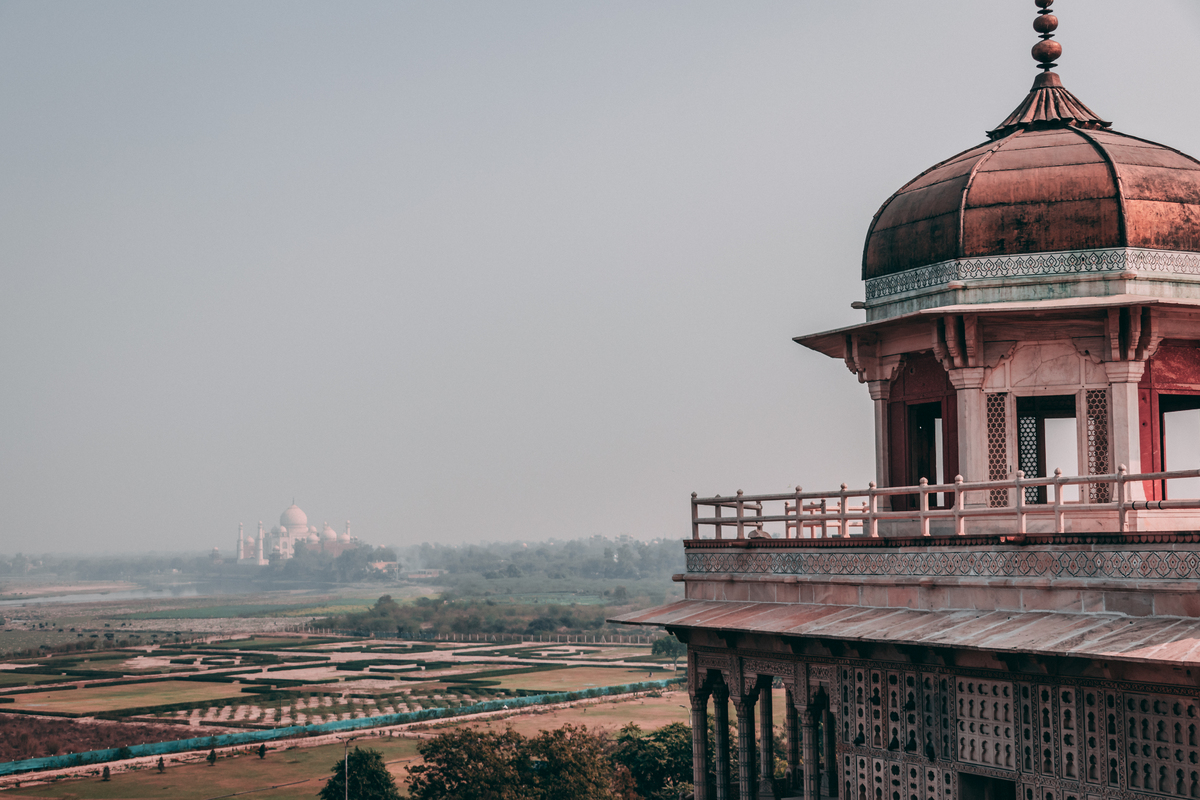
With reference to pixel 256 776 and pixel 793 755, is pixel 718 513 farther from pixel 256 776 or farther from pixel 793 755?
pixel 256 776

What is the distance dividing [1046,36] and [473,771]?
3495 centimetres

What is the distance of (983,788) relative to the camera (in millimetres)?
11977

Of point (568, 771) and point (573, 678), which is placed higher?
point (568, 771)

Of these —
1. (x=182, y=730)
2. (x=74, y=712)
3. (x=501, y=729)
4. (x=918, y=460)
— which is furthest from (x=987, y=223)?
(x=74, y=712)

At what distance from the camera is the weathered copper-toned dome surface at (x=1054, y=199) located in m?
14.6

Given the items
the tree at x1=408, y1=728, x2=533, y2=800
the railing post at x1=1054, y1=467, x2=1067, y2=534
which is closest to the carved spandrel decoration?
the railing post at x1=1054, y1=467, x2=1067, y2=534

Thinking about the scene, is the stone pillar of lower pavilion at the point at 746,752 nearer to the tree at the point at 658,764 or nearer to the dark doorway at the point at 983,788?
the dark doorway at the point at 983,788

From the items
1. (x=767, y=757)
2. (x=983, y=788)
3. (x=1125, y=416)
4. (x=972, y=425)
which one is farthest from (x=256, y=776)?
(x=1125, y=416)

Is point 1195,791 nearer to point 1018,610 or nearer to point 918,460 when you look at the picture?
point 1018,610

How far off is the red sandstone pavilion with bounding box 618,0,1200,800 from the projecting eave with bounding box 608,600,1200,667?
4 centimetres

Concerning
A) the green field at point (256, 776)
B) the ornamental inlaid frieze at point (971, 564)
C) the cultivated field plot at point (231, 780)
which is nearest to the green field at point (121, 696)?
the cultivated field plot at point (231, 780)

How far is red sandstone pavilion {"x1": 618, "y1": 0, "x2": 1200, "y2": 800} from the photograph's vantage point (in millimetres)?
10383

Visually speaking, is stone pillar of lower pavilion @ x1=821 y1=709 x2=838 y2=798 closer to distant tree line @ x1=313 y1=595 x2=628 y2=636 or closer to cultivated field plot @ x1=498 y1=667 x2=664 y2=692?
cultivated field plot @ x1=498 y1=667 x2=664 y2=692

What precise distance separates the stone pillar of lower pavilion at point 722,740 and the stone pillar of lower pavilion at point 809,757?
70.0 inches
